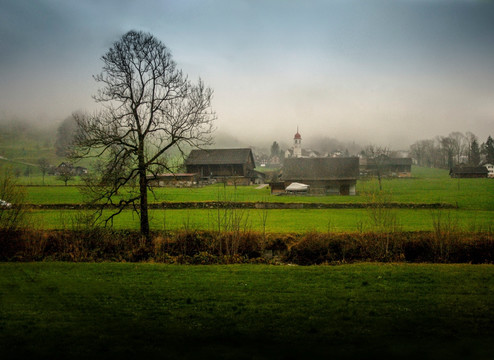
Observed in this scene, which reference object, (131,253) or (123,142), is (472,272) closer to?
(131,253)

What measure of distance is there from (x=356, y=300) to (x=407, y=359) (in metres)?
3.36

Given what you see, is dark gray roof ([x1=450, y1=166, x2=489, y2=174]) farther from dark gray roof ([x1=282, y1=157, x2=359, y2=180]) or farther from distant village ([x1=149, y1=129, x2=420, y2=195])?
dark gray roof ([x1=282, y1=157, x2=359, y2=180])

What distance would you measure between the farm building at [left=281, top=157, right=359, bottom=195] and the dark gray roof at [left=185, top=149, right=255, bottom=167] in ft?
67.1

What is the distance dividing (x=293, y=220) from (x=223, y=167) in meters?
50.9

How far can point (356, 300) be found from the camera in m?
9.89

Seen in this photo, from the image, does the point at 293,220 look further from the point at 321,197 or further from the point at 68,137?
the point at 321,197

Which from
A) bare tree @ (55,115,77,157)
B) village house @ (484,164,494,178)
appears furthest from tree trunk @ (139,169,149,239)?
village house @ (484,164,494,178)

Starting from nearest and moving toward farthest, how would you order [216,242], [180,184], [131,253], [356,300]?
[356,300] → [131,253] → [216,242] → [180,184]

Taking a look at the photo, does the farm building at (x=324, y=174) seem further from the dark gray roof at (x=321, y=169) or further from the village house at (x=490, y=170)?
the village house at (x=490, y=170)

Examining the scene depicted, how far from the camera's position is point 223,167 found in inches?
3086

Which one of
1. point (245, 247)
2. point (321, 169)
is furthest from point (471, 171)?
point (245, 247)

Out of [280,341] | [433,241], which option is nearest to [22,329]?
[280,341]

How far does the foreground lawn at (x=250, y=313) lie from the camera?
7.03m

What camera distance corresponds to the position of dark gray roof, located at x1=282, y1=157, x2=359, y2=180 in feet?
181
